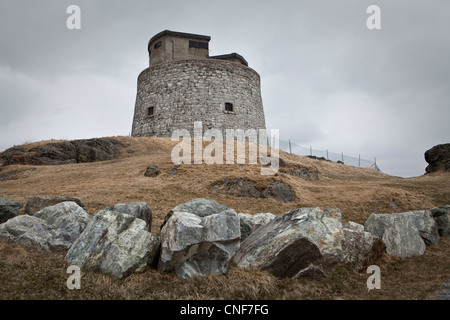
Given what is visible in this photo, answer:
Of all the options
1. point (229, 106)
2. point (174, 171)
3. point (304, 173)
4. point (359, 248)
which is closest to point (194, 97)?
point (229, 106)

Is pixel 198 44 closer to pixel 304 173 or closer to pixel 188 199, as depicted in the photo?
pixel 304 173

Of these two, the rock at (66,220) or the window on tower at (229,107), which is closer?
the rock at (66,220)

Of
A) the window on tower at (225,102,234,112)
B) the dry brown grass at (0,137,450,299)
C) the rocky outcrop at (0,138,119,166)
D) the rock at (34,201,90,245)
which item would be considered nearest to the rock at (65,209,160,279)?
the dry brown grass at (0,137,450,299)

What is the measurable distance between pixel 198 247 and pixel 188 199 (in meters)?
7.54

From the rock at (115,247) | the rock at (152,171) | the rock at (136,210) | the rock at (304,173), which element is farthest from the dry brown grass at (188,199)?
the rock at (136,210)

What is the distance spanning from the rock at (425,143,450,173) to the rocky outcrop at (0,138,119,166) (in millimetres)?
25372

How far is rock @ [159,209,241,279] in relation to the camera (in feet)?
22.4

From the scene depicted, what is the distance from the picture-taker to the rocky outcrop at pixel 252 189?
15516 mm

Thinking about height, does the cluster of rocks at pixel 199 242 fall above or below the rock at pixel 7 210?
below

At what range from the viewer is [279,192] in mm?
15742

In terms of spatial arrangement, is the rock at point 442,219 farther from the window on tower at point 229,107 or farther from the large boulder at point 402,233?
the window on tower at point 229,107

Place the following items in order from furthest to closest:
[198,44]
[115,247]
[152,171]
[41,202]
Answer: [198,44]
[152,171]
[41,202]
[115,247]

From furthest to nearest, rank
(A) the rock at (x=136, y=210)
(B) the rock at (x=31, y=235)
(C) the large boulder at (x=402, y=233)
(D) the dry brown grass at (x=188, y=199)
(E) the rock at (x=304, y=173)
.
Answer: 1. (E) the rock at (x=304, y=173)
2. (C) the large boulder at (x=402, y=233)
3. (A) the rock at (x=136, y=210)
4. (B) the rock at (x=31, y=235)
5. (D) the dry brown grass at (x=188, y=199)

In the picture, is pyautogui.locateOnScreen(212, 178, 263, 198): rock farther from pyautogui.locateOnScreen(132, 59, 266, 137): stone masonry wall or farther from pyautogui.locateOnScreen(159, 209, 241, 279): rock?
pyautogui.locateOnScreen(132, 59, 266, 137): stone masonry wall
